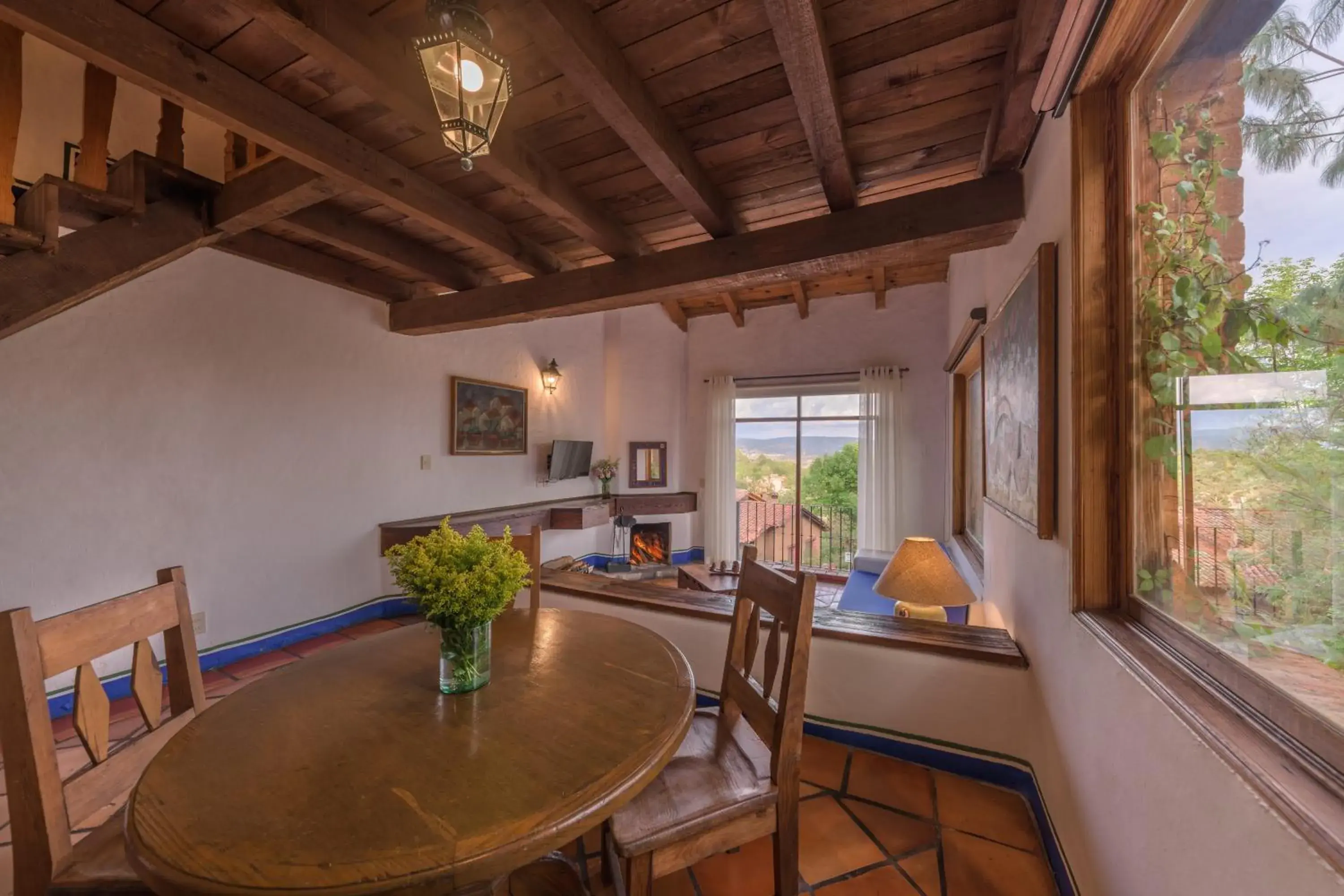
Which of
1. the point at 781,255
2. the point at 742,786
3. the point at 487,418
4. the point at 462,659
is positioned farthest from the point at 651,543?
the point at 462,659

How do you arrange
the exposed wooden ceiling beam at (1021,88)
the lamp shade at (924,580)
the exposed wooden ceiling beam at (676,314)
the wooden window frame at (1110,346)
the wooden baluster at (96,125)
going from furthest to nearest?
the exposed wooden ceiling beam at (676,314), the lamp shade at (924,580), the wooden baluster at (96,125), the exposed wooden ceiling beam at (1021,88), the wooden window frame at (1110,346)

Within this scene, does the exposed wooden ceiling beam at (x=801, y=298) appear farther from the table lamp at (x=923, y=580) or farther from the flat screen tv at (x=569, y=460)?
the table lamp at (x=923, y=580)

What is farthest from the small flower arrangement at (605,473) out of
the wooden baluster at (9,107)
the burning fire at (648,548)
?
the wooden baluster at (9,107)

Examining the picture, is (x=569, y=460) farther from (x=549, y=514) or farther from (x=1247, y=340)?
(x=1247, y=340)

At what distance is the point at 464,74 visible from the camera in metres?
1.12

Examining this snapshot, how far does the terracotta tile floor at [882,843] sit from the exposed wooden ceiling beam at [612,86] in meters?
2.03

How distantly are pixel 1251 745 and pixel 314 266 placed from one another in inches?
168

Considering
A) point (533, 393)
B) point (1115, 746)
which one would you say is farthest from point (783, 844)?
point (533, 393)

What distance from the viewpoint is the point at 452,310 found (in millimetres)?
3406

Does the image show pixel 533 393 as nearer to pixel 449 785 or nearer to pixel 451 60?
pixel 451 60

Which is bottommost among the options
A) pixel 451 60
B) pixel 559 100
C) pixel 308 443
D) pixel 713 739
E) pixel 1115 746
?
pixel 713 739

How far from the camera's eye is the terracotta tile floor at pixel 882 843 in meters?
1.39

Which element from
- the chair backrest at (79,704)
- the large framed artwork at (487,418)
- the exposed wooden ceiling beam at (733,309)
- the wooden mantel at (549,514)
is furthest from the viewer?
the exposed wooden ceiling beam at (733,309)

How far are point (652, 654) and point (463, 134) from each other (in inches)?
53.4
